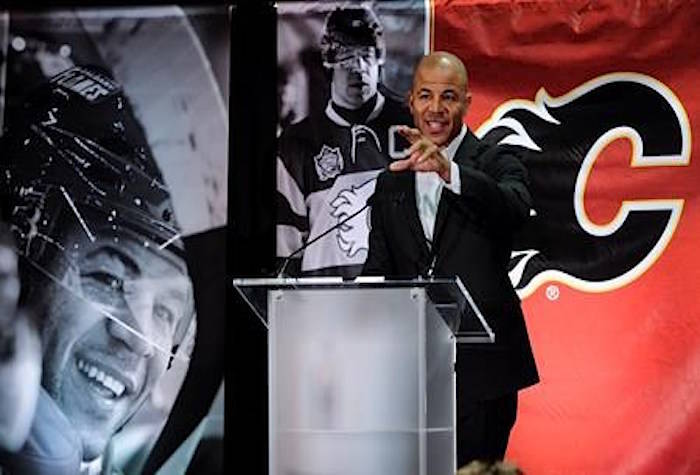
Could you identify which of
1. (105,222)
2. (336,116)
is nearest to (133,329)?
(105,222)

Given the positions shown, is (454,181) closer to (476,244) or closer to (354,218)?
(476,244)

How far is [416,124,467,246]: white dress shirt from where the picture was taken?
17.7ft

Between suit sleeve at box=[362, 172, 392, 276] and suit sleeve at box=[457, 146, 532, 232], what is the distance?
30cm

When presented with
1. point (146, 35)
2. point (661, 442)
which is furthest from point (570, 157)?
point (146, 35)

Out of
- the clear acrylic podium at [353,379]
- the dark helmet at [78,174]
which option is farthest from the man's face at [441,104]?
the clear acrylic podium at [353,379]

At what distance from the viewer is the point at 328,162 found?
5523 millimetres

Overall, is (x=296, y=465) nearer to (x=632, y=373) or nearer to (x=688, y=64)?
(x=632, y=373)

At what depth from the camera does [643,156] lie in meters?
5.34

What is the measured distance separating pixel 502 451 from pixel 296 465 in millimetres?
1860

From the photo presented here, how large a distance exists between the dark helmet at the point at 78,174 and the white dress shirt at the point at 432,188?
94 centimetres

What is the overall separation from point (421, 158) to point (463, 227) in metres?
0.33

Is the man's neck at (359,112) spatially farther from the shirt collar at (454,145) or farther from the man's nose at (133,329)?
the man's nose at (133,329)

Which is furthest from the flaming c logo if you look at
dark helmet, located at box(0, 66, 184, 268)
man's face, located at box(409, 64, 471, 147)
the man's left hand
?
dark helmet, located at box(0, 66, 184, 268)

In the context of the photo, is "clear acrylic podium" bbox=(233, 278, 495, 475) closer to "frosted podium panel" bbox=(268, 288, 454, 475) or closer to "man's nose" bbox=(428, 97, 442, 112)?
"frosted podium panel" bbox=(268, 288, 454, 475)
